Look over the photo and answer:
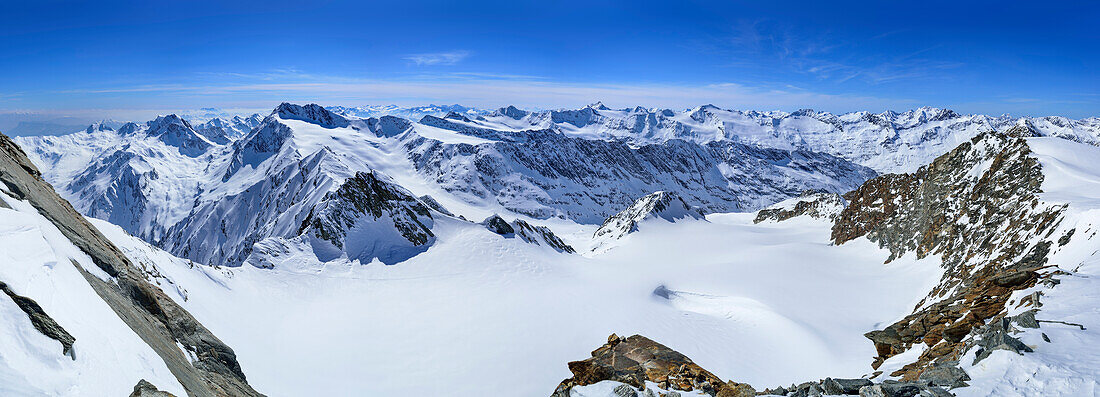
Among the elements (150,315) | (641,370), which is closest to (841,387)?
(641,370)

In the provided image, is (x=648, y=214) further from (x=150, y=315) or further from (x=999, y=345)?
(x=150, y=315)

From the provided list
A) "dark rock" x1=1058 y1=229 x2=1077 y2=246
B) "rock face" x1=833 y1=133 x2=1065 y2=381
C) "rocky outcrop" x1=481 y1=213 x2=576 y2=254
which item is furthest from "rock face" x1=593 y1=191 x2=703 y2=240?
"dark rock" x1=1058 y1=229 x2=1077 y2=246

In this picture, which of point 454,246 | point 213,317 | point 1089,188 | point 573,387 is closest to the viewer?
point 573,387

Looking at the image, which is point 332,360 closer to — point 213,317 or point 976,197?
point 213,317

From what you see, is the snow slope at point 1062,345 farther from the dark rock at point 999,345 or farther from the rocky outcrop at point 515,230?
the rocky outcrop at point 515,230

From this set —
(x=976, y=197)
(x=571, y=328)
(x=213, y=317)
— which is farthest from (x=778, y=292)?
(x=213, y=317)
